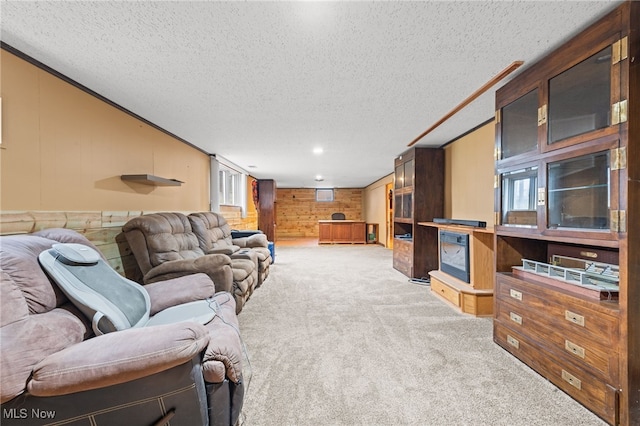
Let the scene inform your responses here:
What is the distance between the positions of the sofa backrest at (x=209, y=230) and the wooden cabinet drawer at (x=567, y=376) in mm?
3280

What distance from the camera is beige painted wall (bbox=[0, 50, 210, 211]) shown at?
1659 millimetres

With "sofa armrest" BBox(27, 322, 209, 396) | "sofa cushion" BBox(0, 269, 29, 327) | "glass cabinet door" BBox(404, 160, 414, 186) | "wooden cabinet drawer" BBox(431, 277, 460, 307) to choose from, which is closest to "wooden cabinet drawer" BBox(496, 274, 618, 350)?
"wooden cabinet drawer" BBox(431, 277, 460, 307)

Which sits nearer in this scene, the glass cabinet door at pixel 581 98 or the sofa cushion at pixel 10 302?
the sofa cushion at pixel 10 302

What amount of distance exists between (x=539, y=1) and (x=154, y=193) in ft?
12.0

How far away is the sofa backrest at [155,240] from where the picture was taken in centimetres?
247

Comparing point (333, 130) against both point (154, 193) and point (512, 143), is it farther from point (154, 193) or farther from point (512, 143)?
point (154, 193)

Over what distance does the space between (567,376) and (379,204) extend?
756 centimetres

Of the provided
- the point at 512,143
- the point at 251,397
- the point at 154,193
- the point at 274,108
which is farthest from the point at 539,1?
the point at 154,193

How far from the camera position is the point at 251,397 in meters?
1.59

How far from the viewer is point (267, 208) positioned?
26.8 ft

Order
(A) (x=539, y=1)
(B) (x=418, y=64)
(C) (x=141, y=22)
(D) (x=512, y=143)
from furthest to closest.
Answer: (D) (x=512, y=143)
(B) (x=418, y=64)
(C) (x=141, y=22)
(A) (x=539, y=1)

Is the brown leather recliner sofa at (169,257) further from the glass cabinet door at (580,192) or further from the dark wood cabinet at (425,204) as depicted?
the dark wood cabinet at (425,204)

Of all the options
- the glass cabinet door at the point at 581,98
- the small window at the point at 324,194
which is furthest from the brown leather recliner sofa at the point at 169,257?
the small window at the point at 324,194

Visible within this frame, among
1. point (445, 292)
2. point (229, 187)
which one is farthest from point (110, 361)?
point (229, 187)
